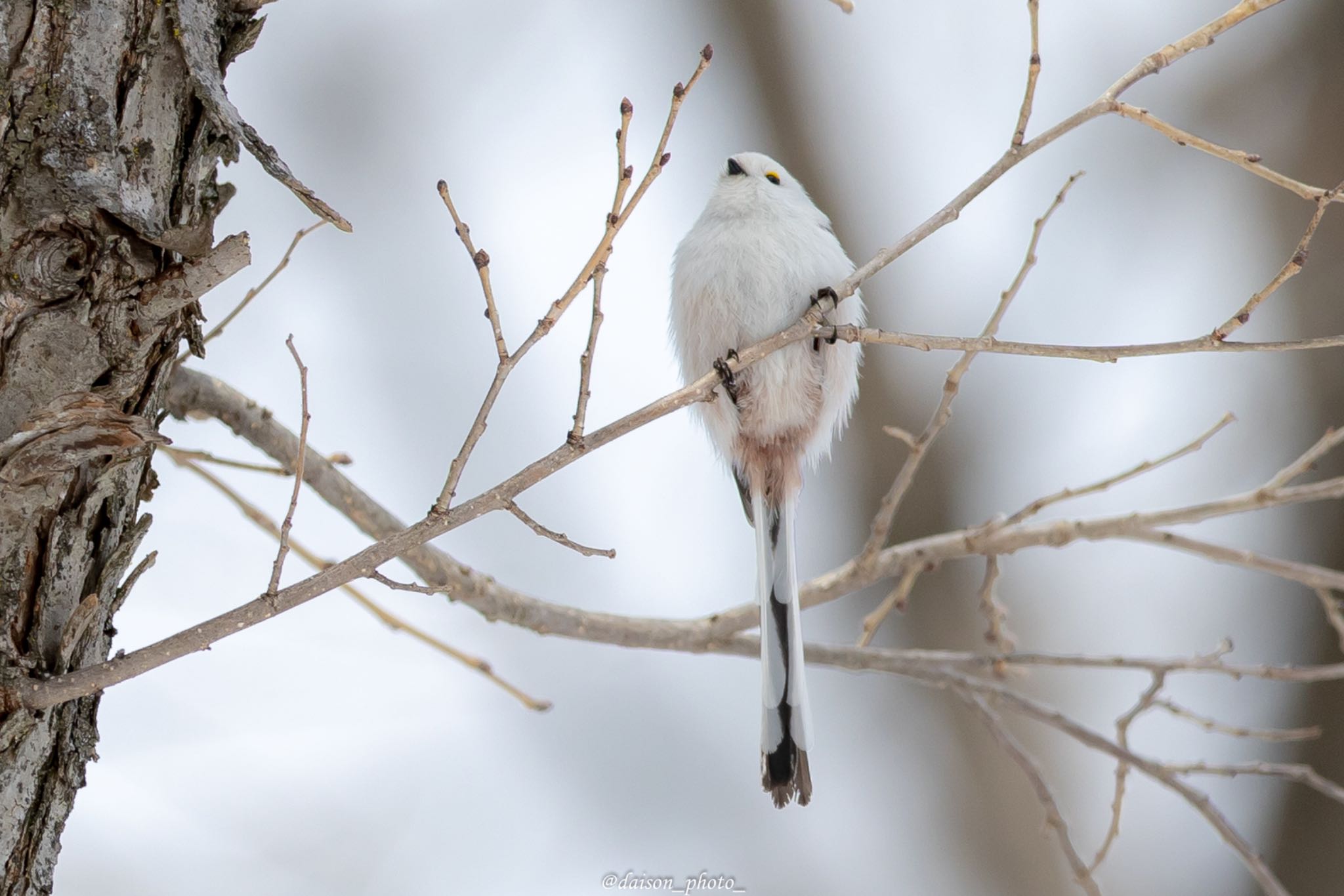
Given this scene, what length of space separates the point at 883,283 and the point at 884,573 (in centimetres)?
118

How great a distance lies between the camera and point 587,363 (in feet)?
3.35

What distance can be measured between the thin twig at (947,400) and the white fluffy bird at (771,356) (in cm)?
15

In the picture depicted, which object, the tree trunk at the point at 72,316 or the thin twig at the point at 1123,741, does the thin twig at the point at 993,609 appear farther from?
the tree trunk at the point at 72,316

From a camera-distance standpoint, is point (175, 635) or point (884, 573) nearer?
point (175, 635)

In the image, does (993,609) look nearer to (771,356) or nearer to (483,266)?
(771,356)

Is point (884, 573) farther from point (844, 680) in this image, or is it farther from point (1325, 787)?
point (844, 680)

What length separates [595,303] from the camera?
102 centimetres

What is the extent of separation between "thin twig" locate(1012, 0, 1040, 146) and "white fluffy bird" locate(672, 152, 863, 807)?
60 centimetres

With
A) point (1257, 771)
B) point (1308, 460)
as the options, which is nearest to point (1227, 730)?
point (1257, 771)

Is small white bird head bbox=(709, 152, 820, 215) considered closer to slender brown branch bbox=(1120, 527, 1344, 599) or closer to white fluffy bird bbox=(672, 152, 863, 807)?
white fluffy bird bbox=(672, 152, 863, 807)

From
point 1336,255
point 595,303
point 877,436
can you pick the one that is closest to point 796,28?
point 877,436

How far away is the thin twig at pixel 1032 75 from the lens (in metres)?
1.13

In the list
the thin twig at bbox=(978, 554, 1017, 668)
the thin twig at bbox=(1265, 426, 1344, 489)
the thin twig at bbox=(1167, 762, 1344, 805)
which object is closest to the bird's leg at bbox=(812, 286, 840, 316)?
the thin twig at bbox=(978, 554, 1017, 668)

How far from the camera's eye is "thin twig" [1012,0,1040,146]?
113cm
